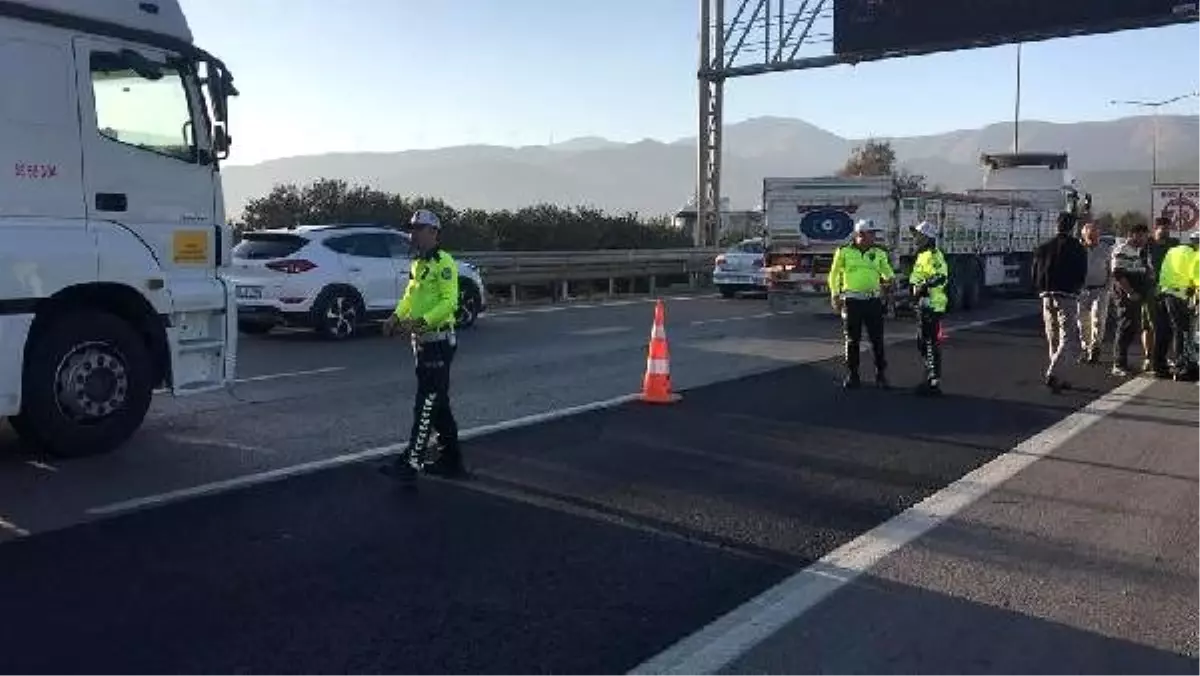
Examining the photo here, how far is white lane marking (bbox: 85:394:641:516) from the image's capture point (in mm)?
6820

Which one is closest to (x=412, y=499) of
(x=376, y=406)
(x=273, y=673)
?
(x=273, y=673)

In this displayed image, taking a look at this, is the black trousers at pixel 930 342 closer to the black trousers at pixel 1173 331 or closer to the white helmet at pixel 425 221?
the black trousers at pixel 1173 331

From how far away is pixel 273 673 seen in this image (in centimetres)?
439

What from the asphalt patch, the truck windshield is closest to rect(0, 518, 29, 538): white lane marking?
the asphalt patch

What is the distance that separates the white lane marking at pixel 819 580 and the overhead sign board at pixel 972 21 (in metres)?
19.5

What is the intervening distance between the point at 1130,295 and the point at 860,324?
13.7 feet

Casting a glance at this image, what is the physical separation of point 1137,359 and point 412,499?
11700 millimetres

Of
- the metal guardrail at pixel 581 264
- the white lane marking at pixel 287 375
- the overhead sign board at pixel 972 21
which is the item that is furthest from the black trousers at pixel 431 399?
the overhead sign board at pixel 972 21

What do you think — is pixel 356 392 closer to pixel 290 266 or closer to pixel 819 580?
pixel 290 266

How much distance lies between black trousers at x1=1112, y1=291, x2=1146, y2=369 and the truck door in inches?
408

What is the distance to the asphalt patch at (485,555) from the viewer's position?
466cm

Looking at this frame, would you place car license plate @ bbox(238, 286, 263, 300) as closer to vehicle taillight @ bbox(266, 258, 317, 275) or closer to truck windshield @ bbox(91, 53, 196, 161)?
vehicle taillight @ bbox(266, 258, 317, 275)

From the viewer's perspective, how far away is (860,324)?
40.4ft

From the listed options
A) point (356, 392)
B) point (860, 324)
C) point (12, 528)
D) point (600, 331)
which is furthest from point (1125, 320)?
point (12, 528)
